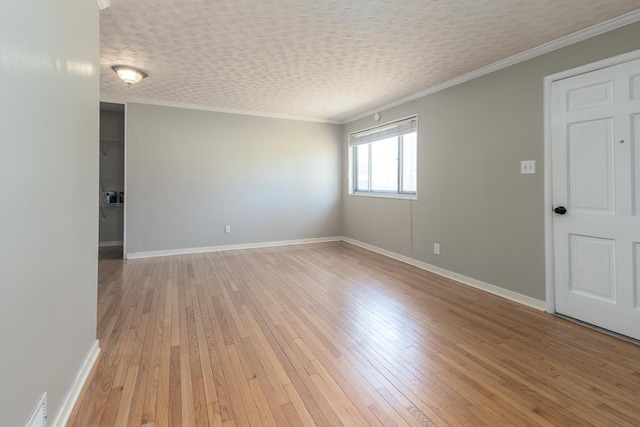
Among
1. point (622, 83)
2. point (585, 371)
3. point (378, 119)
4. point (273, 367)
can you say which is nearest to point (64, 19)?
point (273, 367)

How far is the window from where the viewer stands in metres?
4.58

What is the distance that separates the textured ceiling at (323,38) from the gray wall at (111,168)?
1901mm

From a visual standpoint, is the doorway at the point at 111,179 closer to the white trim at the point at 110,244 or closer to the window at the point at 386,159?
the white trim at the point at 110,244

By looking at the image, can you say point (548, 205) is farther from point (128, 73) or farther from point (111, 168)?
point (111, 168)

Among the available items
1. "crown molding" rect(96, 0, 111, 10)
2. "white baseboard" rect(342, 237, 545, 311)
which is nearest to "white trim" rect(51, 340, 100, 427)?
"crown molding" rect(96, 0, 111, 10)

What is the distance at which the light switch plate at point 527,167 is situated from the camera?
115 inches

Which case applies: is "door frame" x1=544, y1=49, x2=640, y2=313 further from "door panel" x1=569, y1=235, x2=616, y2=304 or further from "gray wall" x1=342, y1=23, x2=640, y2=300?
"door panel" x1=569, y1=235, x2=616, y2=304

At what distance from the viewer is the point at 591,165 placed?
254cm

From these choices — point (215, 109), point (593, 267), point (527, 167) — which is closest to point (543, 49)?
point (527, 167)

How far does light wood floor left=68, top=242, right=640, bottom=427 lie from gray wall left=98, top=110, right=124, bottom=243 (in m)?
3.01

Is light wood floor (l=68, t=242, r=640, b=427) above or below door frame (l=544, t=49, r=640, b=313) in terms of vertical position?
below

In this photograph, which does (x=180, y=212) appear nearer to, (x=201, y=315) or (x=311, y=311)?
(x=201, y=315)

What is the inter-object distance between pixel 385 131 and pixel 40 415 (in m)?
Answer: 4.87

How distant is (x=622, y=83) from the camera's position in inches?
92.1
